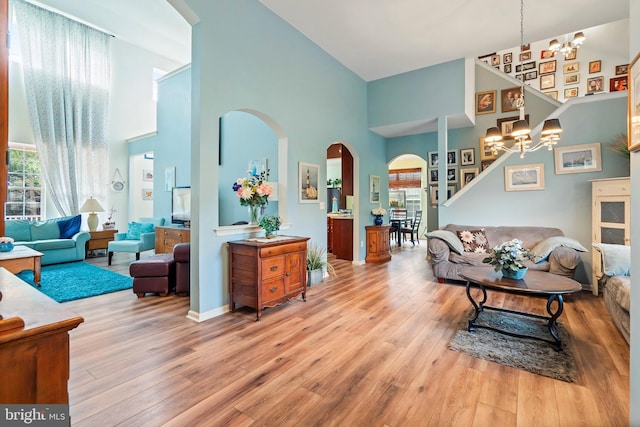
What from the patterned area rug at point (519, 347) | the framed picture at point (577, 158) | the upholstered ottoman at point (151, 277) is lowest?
the patterned area rug at point (519, 347)

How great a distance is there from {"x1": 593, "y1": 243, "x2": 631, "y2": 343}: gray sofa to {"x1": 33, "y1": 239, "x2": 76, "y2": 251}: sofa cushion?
8.48 m

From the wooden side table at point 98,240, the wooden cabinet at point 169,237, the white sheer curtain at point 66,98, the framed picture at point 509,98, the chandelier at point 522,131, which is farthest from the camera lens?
the wooden side table at point 98,240

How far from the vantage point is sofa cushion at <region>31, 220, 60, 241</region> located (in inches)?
234

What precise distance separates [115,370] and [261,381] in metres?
1.14

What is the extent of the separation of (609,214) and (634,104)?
3.82 metres

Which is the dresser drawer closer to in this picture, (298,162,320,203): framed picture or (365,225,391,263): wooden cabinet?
(298,162,320,203): framed picture

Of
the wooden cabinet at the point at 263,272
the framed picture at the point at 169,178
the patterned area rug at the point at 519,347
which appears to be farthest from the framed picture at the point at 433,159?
the framed picture at the point at 169,178

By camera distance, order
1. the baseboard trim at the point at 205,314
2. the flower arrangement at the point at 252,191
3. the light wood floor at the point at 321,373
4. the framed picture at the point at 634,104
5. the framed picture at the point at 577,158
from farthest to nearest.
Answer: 1. the framed picture at the point at 577,158
2. the flower arrangement at the point at 252,191
3. the baseboard trim at the point at 205,314
4. the light wood floor at the point at 321,373
5. the framed picture at the point at 634,104

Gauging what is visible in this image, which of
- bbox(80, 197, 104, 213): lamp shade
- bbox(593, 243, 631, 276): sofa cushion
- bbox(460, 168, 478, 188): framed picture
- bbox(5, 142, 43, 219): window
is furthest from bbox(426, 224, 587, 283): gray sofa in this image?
bbox(5, 142, 43, 219): window

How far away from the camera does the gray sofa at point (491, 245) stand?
4121 mm

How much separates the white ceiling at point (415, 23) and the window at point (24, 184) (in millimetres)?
3291

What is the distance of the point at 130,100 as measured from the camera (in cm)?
809

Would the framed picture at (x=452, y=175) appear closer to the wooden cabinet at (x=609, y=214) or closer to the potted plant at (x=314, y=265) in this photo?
the wooden cabinet at (x=609, y=214)

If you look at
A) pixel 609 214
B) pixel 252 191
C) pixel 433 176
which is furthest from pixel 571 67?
pixel 252 191
